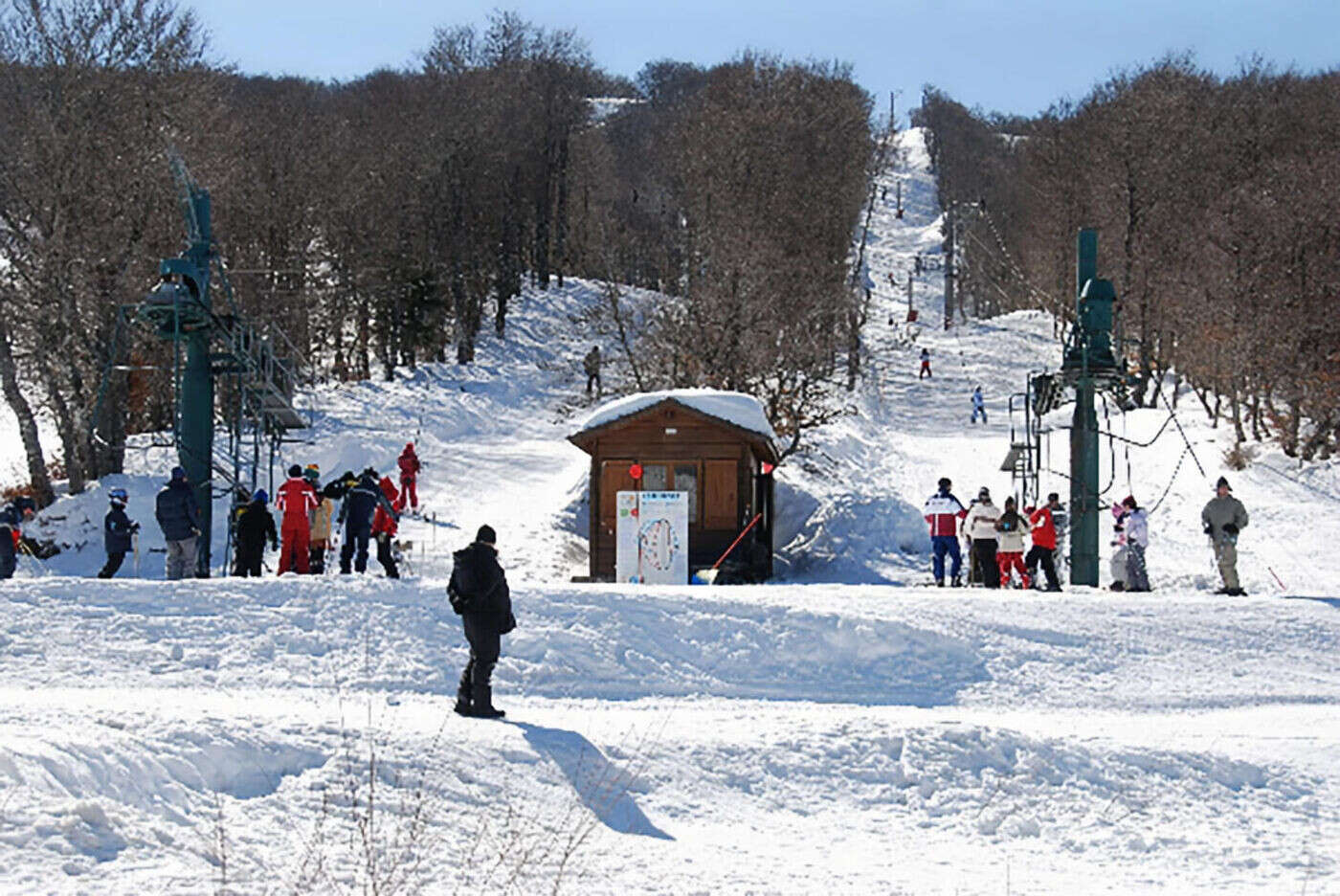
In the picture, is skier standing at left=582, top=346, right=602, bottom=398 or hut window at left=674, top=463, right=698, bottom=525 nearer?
hut window at left=674, top=463, right=698, bottom=525

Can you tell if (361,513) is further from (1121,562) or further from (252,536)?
(1121,562)

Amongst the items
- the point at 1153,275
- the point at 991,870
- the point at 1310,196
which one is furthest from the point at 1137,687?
the point at 1153,275

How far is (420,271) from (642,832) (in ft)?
137

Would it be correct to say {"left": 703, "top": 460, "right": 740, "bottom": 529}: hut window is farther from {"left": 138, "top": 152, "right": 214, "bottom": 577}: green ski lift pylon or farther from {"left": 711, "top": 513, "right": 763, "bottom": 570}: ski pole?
{"left": 138, "top": 152, "right": 214, "bottom": 577}: green ski lift pylon

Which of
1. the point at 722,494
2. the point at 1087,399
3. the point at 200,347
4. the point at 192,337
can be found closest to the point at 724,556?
the point at 722,494

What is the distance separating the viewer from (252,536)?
17.8m

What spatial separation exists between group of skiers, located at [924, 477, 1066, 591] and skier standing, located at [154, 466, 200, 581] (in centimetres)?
999

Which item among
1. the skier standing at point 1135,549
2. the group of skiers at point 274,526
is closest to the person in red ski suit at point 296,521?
the group of skiers at point 274,526

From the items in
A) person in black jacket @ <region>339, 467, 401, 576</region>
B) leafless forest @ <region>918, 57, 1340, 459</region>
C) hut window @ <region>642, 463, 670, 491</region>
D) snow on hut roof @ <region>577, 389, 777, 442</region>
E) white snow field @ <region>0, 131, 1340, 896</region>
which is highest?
leafless forest @ <region>918, 57, 1340, 459</region>

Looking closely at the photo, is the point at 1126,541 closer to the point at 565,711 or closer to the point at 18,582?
the point at 565,711

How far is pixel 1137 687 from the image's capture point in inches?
562

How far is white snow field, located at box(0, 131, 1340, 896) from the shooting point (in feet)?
26.7

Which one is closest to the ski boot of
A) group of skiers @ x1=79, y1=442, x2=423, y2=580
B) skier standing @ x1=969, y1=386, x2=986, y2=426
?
group of skiers @ x1=79, y1=442, x2=423, y2=580

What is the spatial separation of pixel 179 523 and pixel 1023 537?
11.5m
